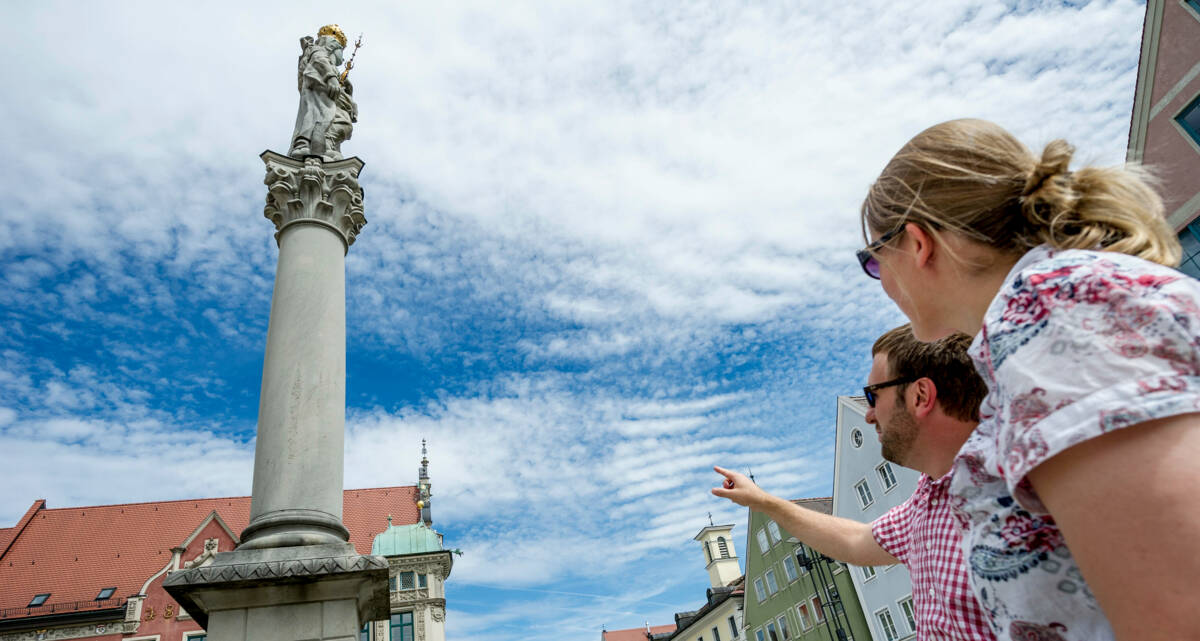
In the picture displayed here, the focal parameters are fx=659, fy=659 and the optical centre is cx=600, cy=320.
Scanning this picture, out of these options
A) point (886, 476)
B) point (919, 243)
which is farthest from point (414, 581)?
point (919, 243)

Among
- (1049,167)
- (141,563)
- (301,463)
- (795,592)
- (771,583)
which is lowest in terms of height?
(1049,167)

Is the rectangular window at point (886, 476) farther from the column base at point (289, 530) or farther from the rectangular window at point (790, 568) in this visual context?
the column base at point (289, 530)

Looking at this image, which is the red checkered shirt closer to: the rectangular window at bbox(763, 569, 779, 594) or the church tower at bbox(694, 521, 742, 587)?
the rectangular window at bbox(763, 569, 779, 594)

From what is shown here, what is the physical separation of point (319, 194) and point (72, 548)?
4925 cm

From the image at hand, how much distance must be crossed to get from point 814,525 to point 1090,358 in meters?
2.46

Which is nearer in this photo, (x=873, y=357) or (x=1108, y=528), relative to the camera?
(x=1108, y=528)

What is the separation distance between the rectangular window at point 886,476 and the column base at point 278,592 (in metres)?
26.1

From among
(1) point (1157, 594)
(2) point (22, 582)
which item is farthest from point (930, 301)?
(2) point (22, 582)

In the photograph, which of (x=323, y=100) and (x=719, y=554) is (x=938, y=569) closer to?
(x=323, y=100)

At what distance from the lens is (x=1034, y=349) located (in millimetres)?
1086

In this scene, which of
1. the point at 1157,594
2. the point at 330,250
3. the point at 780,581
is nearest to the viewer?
the point at 1157,594

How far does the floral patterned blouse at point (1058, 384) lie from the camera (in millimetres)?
971

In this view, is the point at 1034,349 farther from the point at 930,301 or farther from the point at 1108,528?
the point at 930,301

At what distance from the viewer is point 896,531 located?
9.16 ft
